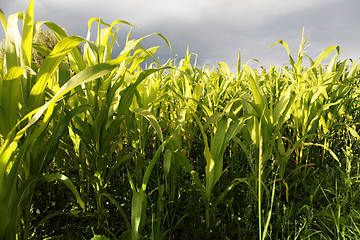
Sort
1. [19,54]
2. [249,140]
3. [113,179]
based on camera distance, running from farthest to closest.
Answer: [113,179]
[249,140]
[19,54]

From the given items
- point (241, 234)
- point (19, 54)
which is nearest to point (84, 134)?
point (19, 54)

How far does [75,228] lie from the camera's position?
96cm

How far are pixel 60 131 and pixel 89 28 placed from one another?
48cm

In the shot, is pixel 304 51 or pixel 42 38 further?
pixel 42 38

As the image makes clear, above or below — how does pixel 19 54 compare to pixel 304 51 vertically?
below

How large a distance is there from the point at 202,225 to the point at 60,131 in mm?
629

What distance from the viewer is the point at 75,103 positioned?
975 millimetres

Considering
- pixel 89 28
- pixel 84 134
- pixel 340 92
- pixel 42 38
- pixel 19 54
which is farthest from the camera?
pixel 42 38

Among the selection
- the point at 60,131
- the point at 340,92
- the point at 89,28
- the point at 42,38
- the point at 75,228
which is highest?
the point at 42,38

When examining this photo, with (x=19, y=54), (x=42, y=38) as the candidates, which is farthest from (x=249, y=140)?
(x=42, y=38)

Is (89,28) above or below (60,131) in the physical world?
above

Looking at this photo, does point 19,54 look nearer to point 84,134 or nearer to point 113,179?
point 84,134

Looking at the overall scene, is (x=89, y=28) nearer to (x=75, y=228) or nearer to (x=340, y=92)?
(x=75, y=228)

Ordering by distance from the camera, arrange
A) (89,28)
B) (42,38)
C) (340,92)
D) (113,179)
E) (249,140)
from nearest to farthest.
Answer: (89,28) → (249,140) → (113,179) → (340,92) → (42,38)
